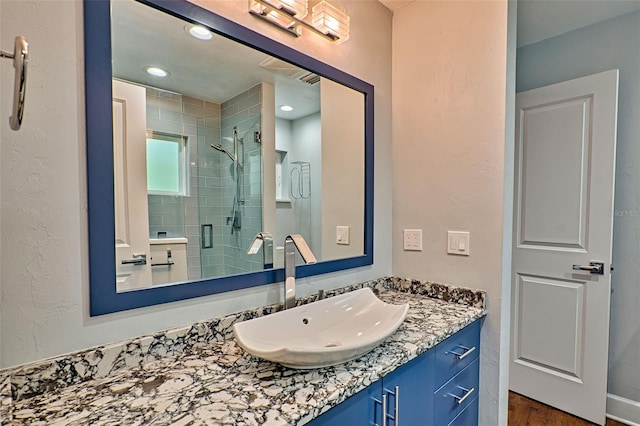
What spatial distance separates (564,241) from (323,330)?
166 cm

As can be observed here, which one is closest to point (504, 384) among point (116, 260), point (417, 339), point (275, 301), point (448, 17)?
point (417, 339)

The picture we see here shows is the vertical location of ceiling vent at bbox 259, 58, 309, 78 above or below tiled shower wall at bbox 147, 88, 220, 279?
above

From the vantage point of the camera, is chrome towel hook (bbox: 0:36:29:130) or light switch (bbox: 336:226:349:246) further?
light switch (bbox: 336:226:349:246)

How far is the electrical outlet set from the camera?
1692mm

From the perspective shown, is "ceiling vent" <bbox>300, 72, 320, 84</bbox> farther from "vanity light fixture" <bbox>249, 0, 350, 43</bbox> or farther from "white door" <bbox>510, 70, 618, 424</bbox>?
"white door" <bbox>510, 70, 618, 424</bbox>

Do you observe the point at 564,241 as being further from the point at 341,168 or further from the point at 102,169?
the point at 102,169

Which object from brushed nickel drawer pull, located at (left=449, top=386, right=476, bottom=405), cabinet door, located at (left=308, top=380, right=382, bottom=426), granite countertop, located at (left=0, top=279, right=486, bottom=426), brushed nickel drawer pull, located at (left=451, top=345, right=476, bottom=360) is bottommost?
brushed nickel drawer pull, located at (left=449, top=386, right=476, bottom=405)

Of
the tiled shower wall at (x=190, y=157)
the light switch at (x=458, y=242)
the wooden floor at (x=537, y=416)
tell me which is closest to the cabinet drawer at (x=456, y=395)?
the light switch at (x=458, y=242)

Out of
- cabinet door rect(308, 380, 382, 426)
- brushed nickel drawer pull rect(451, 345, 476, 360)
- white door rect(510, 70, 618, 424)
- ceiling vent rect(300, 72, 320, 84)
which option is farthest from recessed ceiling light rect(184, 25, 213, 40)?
white door rect(510, 70, 618, 424)

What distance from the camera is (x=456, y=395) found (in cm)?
131

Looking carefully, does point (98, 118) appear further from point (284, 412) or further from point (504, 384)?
point (504, 384)

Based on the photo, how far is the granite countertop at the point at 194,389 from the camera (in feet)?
2.23

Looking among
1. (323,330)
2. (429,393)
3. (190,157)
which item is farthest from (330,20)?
(429,393)

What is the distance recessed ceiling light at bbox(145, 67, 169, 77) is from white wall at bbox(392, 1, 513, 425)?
120 cm
